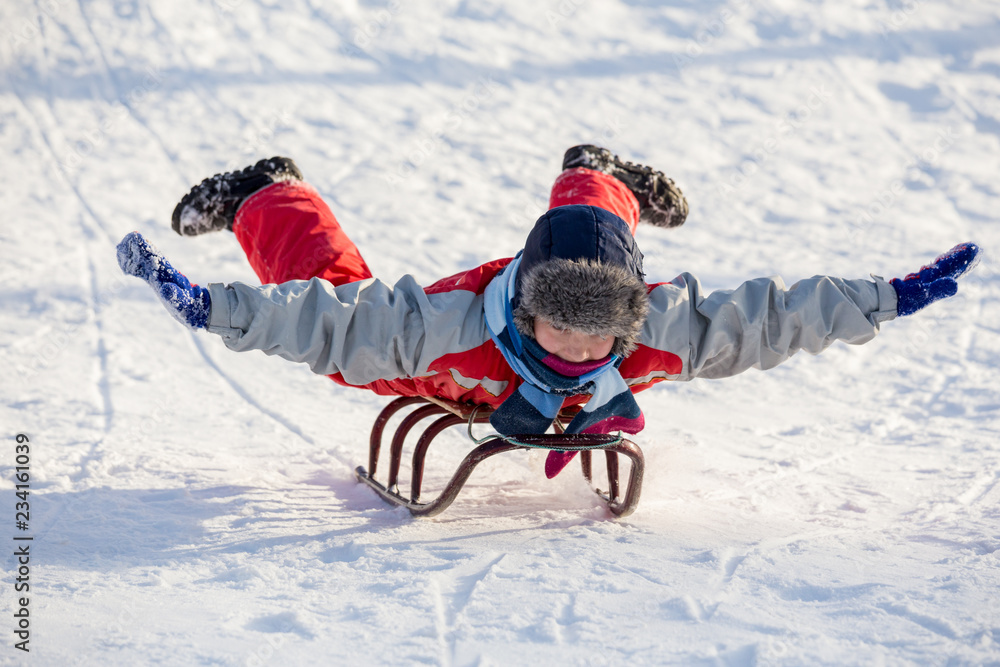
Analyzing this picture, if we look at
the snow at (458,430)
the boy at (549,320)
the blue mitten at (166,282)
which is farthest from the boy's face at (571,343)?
the blue mitten at (166,282)

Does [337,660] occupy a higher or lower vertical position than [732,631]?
lower

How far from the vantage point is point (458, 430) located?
127 inches

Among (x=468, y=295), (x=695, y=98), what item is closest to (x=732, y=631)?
(x=468, y=295)

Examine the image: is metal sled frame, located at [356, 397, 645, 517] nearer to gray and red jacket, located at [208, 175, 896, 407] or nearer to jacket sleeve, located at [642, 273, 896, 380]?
gray and red jacket, located at [208, 175, 896, 407]

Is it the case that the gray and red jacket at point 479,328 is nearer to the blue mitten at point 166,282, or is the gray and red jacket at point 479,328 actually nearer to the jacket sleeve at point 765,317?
the jacket sleeve at point 765,317

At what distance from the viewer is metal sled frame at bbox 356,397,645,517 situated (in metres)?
2.07

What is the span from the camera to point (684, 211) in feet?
10.5

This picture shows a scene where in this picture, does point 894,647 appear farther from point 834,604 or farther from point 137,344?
point 137,344

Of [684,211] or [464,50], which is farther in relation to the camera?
[464,50]

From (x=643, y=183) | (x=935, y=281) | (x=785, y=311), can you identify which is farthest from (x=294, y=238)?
(x=935, y=281)

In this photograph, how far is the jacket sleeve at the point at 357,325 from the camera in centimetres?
185

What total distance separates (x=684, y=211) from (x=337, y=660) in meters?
2.22

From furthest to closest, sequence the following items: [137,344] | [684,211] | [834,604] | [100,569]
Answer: [137,344]
[684,211]
[100,569]
[834,604]

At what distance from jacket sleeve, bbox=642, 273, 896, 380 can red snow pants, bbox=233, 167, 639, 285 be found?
624 mm
